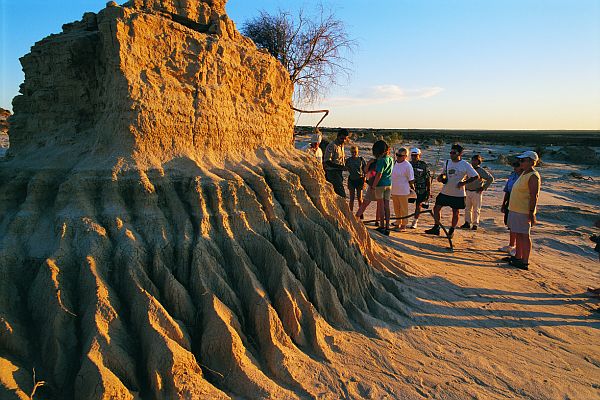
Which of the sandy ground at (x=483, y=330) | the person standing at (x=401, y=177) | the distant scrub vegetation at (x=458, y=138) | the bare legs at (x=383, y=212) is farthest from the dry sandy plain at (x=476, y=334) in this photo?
the distant scrub vegetation at (x=458, y=138)

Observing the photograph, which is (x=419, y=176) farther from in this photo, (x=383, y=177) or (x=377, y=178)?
(x=377, y=178)

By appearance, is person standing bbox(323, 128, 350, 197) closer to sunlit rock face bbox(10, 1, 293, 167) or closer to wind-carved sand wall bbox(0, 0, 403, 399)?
wind-carved sand wall bbox(0, 0, 403, 399)

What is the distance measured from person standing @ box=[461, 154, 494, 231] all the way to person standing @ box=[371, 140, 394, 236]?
2.33 meters

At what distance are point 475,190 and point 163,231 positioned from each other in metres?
7.80

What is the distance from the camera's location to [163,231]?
12.1 ft

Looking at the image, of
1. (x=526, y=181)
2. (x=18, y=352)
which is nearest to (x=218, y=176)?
(x=18, y=352)

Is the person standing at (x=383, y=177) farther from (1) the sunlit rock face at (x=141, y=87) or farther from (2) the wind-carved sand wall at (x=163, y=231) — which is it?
(1) the sunlit rock face at (x=141, y=87)

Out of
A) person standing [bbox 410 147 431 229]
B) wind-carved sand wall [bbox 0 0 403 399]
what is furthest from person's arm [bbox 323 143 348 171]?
wind-carved sand wall [bbox 0 0 403 399]

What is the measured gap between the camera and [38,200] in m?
3.65

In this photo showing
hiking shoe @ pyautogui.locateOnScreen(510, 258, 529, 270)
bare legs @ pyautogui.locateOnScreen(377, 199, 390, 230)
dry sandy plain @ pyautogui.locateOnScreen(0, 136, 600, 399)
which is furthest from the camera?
bare legs @ pyautogui.locateOnScreen(377, 199, 390, 230)

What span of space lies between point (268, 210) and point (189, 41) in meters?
2.05

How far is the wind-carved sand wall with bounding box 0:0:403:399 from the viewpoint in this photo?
2.97 meters

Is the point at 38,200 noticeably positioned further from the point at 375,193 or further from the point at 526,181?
the point at 526,181

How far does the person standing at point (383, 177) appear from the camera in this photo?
25.3 feet
